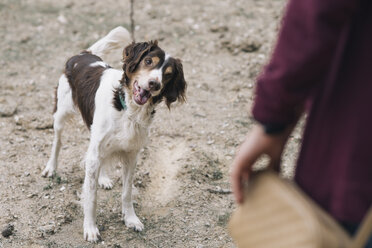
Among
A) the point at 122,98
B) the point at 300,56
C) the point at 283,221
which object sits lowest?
the point at 122,98

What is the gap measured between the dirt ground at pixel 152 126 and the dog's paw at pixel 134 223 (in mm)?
37

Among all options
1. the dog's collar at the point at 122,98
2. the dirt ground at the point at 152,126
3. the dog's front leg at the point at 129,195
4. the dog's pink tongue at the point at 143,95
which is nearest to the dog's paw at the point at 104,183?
the dirt ground at the point at 152,126

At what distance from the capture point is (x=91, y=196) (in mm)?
3439

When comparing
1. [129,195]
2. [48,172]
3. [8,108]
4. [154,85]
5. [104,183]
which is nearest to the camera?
[154,85]

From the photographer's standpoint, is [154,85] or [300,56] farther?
[154,85]

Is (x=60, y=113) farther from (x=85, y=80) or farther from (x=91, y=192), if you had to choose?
(x=91, y=192)

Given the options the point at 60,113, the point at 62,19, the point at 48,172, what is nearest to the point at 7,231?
the point at 48,172

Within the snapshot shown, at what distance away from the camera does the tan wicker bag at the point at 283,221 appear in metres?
1.14

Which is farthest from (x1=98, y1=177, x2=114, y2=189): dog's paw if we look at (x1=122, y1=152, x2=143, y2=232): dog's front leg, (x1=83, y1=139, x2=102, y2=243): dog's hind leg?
(x1=83, y1=139, x2=102, y2=243): dog's hind leg

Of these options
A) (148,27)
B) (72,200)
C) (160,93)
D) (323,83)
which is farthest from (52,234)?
(148,27)

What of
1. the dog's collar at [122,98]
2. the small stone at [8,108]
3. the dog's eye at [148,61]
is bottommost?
the small stone at [8,108]

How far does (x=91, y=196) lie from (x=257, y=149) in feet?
7.64

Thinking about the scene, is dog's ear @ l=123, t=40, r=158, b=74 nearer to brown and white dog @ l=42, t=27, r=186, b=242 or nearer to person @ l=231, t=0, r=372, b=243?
brown and white dog @ l=42, t=27, r=186, b=242

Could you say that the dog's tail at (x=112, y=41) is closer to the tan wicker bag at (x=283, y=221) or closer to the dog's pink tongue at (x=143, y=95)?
the dog's pink tongue at (x=143, y=95)
